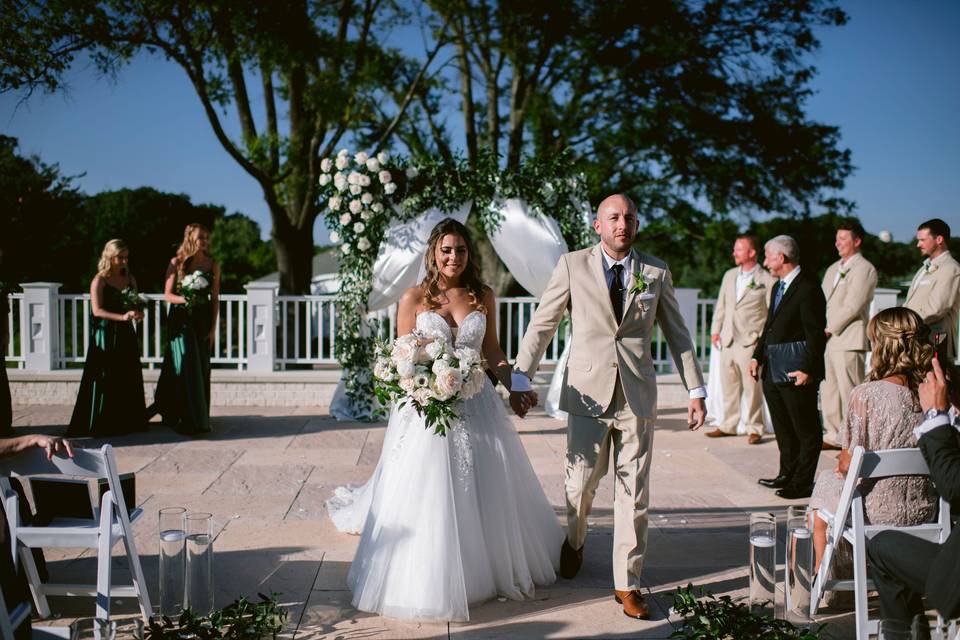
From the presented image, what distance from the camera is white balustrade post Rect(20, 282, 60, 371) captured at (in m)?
10.3

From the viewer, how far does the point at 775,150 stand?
725 inches

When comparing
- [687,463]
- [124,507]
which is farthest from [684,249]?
[124,507]

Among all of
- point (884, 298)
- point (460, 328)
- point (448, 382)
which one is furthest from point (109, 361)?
point (884, 298)

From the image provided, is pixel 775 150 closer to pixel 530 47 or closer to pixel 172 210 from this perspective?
pixel 530 47

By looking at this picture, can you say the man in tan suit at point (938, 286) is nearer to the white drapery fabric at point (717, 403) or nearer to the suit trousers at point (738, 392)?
the suit trousers at point (738, 392)

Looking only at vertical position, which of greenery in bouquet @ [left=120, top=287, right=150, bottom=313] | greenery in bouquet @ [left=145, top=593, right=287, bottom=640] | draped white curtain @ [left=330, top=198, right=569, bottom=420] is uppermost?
draped white curtain @ [left=330, top=198, right=569, bottom=420]

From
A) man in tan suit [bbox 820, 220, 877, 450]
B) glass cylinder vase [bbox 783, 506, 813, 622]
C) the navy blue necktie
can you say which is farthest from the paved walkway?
the navy blue necktie

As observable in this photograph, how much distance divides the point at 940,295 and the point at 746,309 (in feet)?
5.82

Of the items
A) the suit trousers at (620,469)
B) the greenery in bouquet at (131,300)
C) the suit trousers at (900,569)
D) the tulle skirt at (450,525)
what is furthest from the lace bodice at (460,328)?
the greenery in bouquet at (131,300)

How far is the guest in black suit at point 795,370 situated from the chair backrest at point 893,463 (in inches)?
96.8

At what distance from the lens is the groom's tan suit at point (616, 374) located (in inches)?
149

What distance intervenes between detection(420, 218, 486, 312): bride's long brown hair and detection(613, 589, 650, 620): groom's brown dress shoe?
5.44ft

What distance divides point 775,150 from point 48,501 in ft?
58.9

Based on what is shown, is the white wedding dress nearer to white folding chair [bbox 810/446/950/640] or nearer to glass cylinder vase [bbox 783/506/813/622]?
glass cylinder vase [bbox 783/506/813/622]
